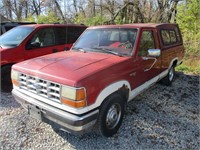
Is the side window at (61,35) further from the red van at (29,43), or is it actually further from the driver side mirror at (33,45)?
the driver side mirror at (33,45)

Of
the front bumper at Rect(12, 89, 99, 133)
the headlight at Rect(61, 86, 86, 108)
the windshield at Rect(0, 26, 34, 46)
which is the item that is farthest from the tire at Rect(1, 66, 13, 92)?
the headlight at Rect(61, 86, 86, 108)

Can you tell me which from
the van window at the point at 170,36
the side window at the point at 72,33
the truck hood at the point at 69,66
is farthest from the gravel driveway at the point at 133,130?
the side window at the point at 72,33

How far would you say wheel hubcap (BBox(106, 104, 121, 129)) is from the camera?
3.41 metres

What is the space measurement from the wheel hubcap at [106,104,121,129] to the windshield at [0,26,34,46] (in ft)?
11.2

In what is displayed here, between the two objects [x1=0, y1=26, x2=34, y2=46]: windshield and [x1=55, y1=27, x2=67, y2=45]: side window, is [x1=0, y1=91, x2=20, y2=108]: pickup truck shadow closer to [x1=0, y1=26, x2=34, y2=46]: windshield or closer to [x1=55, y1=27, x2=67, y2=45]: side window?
[x1=0, y1=26, x2=34, y2=46]: windshield

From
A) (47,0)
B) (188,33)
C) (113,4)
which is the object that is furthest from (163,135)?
(47,0)

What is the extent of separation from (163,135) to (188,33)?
7.87 meters

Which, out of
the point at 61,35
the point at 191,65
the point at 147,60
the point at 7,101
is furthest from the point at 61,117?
the point at 191,65

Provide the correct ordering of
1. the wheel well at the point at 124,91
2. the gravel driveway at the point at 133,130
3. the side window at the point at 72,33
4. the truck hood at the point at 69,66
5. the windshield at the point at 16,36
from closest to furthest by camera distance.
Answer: the truck hood at the point at 69,66
the gravel driveway at the point at 133,130
the wheel well at the point at 124,91
the windshield at the point at 16,36
the side window at the point at 72,33

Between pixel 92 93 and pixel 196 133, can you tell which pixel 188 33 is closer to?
pixel 196 133

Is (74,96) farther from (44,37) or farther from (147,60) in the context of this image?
(44,37)

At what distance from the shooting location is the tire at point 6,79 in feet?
17.3

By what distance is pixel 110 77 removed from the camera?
3203 mm

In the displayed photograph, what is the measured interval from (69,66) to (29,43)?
293 centimetres
